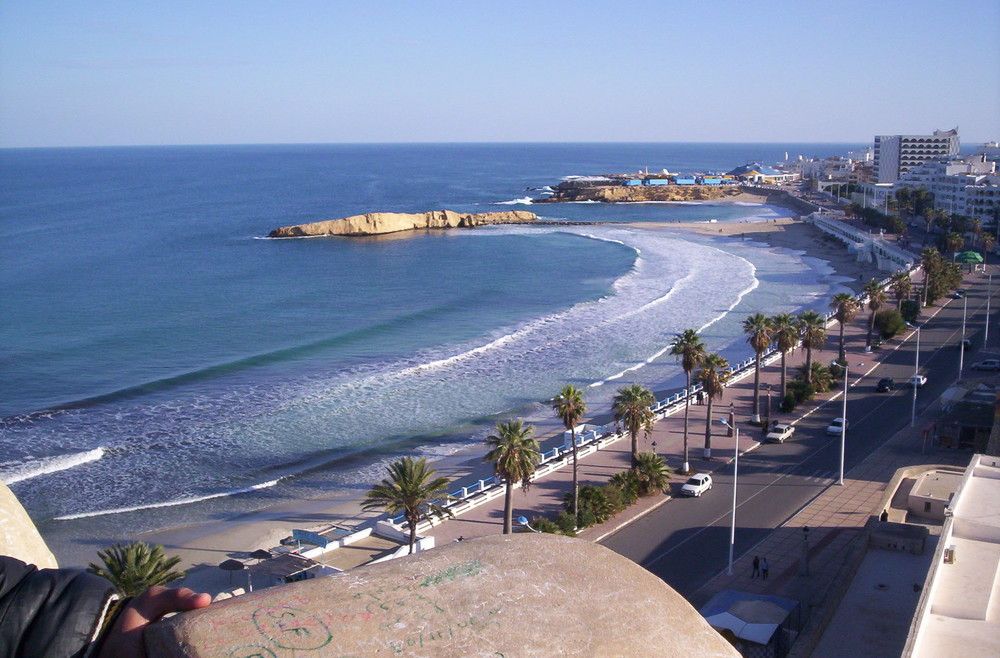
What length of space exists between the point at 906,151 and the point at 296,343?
435ft

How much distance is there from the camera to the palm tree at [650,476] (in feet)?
89.4

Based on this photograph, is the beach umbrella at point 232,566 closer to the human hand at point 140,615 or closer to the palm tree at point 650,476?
the palm tree at point 650,476

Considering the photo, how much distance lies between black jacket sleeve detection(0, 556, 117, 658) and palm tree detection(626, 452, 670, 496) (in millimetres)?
24346

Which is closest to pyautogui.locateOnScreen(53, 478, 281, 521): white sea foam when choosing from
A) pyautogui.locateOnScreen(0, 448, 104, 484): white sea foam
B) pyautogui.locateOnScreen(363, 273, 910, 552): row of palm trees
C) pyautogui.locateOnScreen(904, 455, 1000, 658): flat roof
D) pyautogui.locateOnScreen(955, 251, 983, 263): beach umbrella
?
pyautogui.locateOnScreen(0, 448, 104, 484): white sea foam

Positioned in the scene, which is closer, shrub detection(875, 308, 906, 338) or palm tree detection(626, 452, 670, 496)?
palm tree detection(626, 452, 670, 496)

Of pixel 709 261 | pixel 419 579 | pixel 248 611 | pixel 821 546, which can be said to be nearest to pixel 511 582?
pixel 419 579

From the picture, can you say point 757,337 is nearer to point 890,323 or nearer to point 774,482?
point 774,482

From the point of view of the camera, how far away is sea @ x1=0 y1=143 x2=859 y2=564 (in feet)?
101

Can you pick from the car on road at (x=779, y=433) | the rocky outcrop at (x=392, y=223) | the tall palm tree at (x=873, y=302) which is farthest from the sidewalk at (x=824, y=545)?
the rocky outcrop at (x=392, y=223)

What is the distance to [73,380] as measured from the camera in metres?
40.7

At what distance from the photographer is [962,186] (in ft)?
308

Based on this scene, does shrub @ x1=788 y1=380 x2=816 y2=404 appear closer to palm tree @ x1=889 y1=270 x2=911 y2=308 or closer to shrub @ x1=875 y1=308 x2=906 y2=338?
shrub @ x1=875 y1=308 x2=906 y2=338

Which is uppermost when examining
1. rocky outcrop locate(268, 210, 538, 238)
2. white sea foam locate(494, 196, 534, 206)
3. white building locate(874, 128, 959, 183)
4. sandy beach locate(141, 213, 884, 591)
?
white building locate(874, 128, 959, 183)

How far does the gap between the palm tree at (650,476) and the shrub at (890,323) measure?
26845 mm
